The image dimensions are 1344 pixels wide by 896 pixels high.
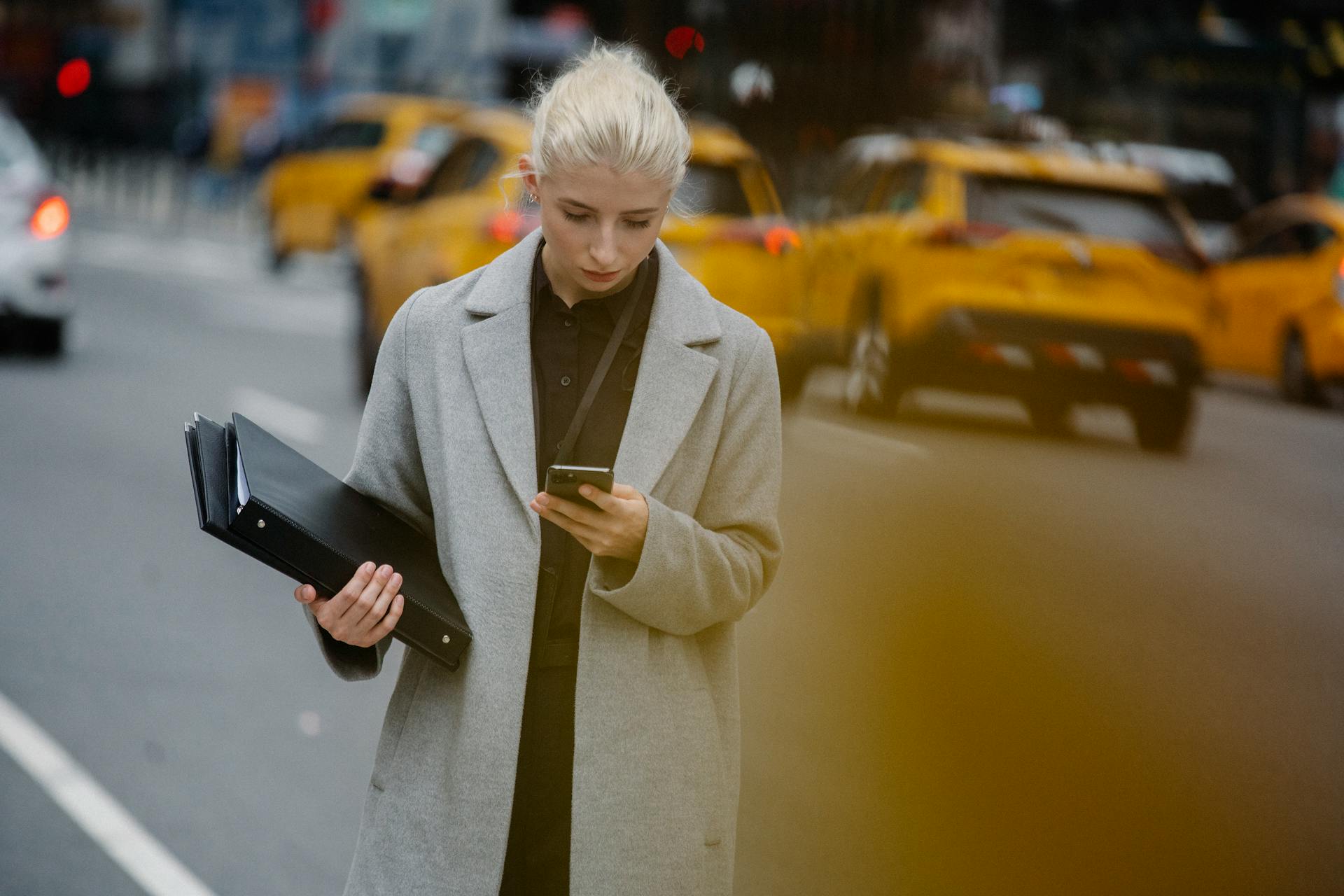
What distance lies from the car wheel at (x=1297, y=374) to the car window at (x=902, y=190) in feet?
15.5

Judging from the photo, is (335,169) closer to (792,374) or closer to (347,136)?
(347,136)

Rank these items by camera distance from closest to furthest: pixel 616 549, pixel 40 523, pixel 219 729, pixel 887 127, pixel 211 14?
pixel 616 549, pixel 219 729, pixel 887 127, pixel 40 523, pixel 211 14

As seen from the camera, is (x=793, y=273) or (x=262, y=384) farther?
(x=262, y=384)

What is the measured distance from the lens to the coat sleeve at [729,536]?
198cm

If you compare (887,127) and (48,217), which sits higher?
(887,127)

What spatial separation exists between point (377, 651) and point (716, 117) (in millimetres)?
3678

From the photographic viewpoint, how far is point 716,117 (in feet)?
18.2

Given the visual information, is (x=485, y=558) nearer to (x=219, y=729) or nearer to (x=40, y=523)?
(x=219, y=729)

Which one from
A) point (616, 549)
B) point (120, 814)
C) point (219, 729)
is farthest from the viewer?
point (219, 729)

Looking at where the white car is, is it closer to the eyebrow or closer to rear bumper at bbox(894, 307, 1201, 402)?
rear bumper at bbox(894, 307, 1201, 402)

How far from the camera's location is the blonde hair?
6.32 ft

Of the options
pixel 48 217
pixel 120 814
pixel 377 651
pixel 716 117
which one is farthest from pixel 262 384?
pixel 377 651

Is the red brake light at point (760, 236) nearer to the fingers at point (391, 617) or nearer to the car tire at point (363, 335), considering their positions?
the car tire at point (363, 335)

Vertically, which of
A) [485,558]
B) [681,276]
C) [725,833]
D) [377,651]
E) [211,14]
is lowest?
[211,14]
